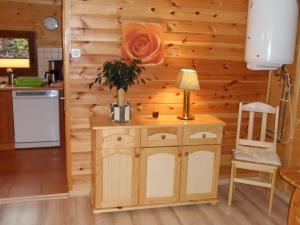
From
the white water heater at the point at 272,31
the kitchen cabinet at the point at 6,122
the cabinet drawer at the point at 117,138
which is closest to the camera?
the white water heater at the point at 272,31

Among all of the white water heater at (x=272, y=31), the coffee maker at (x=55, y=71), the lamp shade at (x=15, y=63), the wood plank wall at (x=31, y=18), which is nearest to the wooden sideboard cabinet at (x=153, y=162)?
the white water heater at (x=272, y=31)

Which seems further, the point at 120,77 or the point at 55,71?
the point at 55,71

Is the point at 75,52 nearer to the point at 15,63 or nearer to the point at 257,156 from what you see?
the point at 257,156

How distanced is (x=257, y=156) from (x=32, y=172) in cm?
248

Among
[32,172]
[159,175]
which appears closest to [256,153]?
[159,175]

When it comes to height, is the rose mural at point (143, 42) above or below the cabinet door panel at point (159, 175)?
above

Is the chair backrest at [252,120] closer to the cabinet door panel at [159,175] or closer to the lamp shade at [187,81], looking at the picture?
the lamp shade at [187,81]

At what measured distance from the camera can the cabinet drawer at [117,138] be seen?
253cm

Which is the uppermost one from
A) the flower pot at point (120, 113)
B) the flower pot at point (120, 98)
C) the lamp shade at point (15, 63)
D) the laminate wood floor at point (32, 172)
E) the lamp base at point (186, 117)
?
the lamp shade at point (15, 63)

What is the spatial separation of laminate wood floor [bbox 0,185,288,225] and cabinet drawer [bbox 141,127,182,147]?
0.63m

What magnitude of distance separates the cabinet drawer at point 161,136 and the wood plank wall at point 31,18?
9.65ft

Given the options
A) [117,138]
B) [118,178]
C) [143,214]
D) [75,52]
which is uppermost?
[75,52]

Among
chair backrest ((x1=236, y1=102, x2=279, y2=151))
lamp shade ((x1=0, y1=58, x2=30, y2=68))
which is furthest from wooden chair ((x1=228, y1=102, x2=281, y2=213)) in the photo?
lamp shade ((x1=0, y1=58, x2=30, y2=68))

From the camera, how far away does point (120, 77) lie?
2.57 meters
